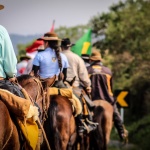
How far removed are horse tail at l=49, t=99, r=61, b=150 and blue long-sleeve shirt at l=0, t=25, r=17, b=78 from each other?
2380 millimetres

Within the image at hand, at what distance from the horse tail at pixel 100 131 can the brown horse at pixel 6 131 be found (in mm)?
7709

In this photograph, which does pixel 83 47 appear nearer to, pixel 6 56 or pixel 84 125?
pixel 84 125

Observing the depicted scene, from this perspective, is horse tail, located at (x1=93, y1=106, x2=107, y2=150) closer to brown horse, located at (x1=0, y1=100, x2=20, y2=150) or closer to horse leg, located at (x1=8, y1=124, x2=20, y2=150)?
horse leg, located at (x1=8, y1=124, x2=20, y2=150)

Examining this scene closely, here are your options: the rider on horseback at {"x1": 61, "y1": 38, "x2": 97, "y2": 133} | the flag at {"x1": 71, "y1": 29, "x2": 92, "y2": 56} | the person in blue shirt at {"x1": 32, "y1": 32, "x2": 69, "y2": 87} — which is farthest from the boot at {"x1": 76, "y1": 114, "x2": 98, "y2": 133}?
the flag at {"x1": 71, "y1": 29, "x2": 92, "y2": 56}

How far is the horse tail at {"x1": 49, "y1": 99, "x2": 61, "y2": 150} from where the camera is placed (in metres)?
10.7

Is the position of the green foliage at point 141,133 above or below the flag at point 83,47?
below

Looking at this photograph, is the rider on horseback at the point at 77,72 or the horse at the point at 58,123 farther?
the rider on horseback at the point at 77,72

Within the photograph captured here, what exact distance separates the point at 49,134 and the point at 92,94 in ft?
18.5

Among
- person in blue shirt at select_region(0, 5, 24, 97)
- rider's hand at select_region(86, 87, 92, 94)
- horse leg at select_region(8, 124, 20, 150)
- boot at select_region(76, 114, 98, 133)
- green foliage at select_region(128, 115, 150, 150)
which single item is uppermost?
person in blue shirt at select_region(0, 5, 24, 97)

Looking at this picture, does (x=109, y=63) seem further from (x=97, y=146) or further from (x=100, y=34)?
(x=97, y=146)

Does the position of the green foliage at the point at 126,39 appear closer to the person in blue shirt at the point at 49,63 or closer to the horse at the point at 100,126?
the horse at the point at 100,126

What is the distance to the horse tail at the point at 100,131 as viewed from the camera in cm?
1560

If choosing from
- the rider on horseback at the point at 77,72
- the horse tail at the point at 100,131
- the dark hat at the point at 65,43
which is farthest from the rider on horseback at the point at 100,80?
the dark hat at the point at 65,43

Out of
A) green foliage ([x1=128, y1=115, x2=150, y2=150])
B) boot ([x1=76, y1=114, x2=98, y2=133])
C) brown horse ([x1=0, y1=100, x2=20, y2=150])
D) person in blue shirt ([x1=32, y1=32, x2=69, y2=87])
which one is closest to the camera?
brown horse ([x1=0, y1=100, x2=20, y2=150])
